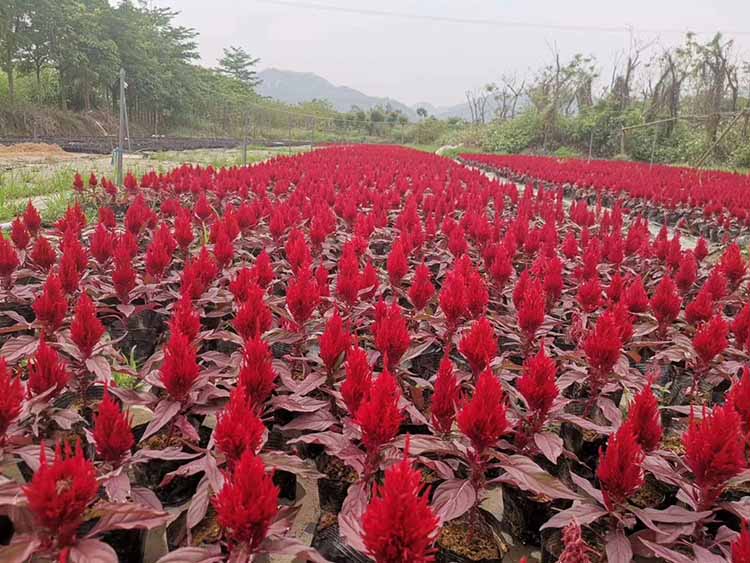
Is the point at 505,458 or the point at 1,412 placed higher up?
the point at 1,412

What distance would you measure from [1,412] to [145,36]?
33.7 m

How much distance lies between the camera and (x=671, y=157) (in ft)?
75.4

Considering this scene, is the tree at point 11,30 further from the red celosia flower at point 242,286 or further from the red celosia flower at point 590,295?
the red celosia flower at point 590,295

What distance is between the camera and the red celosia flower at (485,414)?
1.10m

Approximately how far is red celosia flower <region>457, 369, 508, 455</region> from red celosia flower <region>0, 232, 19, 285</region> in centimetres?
200

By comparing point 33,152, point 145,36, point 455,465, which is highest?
point 145,36

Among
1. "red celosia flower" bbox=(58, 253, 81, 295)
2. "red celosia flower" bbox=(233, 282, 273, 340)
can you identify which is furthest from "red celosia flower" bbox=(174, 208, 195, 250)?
"red celosia flower" bbox=(233, 282, 273, 340)

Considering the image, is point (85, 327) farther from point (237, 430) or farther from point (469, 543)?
point (469, 543)

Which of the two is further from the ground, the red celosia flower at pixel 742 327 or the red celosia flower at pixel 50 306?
the red celosia flower at pixel 50 306

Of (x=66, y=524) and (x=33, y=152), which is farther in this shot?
(x=33, y=152)

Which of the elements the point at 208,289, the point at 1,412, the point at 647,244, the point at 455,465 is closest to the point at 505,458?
the point at 455,465

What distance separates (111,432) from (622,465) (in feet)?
3.45

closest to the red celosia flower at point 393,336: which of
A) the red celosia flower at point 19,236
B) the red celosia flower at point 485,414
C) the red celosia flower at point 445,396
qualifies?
the red celosia flower at point 445,396

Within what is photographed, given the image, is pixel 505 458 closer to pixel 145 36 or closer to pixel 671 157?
pixel 671 157
